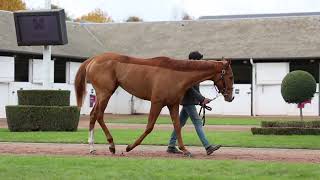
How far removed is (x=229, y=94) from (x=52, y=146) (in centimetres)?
484

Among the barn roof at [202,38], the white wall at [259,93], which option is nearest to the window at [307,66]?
the white wall at [259,93]

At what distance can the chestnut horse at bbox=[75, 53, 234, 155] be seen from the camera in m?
13.3

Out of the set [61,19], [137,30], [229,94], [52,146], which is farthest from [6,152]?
[137,30]

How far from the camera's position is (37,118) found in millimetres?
22938

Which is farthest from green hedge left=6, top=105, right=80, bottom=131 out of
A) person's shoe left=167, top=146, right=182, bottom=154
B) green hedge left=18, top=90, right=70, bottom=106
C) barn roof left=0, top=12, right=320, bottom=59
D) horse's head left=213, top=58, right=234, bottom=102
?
barn roof left=0, top=12, right=320, bottom=59

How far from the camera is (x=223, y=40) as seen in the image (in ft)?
145

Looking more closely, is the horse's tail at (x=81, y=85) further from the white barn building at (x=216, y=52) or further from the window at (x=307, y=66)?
the window at (x=307, y=66)

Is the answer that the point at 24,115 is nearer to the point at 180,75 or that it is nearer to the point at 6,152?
the point at 6,152

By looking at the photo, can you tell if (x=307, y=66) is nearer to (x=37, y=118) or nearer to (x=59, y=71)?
(x=59, y=71)

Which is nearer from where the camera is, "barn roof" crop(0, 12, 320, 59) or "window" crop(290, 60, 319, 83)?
"barn roof" crop(0, 12, 320, 59)

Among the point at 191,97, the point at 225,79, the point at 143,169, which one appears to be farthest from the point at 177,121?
the point at 143,169

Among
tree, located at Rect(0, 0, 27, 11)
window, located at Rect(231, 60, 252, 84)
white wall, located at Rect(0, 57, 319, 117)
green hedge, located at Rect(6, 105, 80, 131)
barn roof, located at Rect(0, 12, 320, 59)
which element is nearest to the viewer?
green hedge, located at Rect(6, 105, 80, 131)

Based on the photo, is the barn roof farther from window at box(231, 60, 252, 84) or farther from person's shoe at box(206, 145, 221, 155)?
person's shoe at box(206, 145, 221, 155)

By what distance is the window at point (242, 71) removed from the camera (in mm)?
43000
